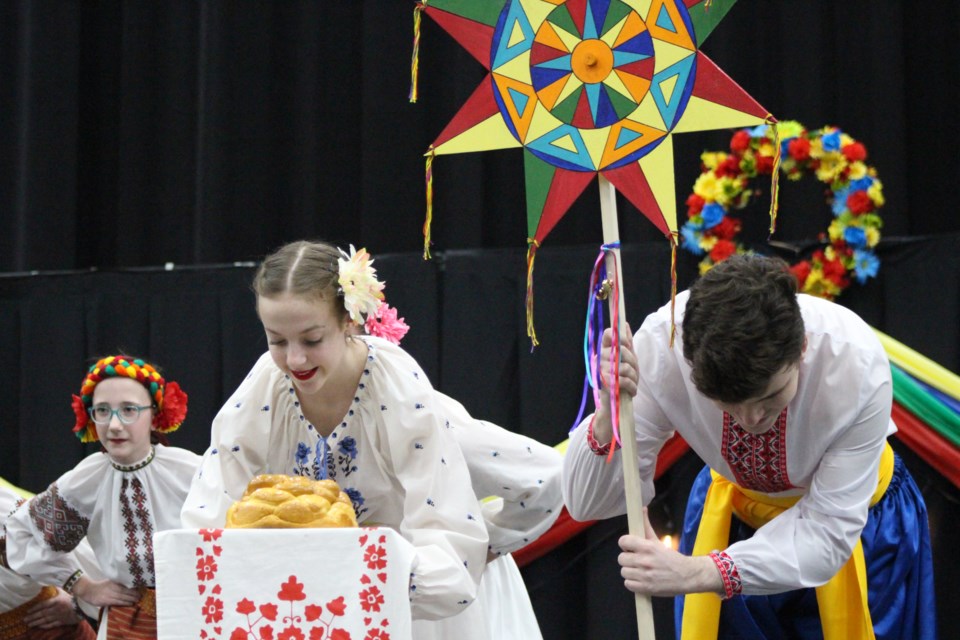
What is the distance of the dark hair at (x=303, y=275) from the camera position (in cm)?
246

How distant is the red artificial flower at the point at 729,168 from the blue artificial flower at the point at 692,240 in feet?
0.67

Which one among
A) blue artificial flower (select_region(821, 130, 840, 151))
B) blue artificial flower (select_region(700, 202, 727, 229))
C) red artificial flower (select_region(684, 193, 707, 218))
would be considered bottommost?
blue artificial flower (select_region(700, 202, 727, 229))

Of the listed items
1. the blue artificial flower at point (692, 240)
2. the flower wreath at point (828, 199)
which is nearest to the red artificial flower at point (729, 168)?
the flower wreath at point (828, 199)

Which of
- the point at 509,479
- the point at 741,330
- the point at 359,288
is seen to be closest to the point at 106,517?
the point at 509,479

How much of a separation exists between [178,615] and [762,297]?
3.68ft

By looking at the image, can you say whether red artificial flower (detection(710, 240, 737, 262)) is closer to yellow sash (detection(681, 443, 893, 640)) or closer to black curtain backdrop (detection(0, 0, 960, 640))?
black curtain backdrop (detection(0, 0, 960, 640))

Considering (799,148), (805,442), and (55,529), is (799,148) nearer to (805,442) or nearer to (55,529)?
(805,442)

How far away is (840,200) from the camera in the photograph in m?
Answer: 3.80

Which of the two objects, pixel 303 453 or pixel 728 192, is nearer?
pixel 303 453

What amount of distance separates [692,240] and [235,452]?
1.81 meters

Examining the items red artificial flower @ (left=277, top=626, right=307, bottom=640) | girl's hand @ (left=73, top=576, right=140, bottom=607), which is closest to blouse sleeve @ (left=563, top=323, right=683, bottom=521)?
red artificial flower @ (left=277, top=626, right=307, bottom=640)

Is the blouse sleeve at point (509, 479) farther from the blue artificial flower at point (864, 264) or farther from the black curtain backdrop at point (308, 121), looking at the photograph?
the black curtain backdrop at point (308, 121)

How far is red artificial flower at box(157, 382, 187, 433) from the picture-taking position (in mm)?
3801

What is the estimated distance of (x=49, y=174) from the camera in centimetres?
515
